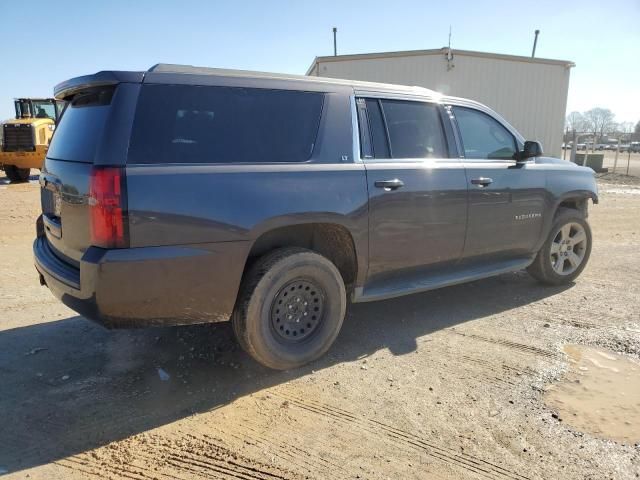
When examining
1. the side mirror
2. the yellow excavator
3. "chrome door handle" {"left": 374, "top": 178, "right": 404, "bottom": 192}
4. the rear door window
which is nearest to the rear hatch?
"chrome door handle" {"left": 374, "top": 178, "right": 404, "bottom": 192}

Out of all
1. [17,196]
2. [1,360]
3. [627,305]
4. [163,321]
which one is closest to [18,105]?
[17,196]

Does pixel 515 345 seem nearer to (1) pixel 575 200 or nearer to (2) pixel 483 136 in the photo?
(2) pixel 483 136

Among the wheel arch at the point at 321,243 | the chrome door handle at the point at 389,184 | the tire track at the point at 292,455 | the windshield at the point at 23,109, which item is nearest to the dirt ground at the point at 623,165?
the chrome door handle at the point at 389,184

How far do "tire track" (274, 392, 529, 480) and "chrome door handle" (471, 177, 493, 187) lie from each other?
2.43m

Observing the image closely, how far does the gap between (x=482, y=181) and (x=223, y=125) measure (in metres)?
2.48

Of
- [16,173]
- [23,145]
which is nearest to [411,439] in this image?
[23,145]

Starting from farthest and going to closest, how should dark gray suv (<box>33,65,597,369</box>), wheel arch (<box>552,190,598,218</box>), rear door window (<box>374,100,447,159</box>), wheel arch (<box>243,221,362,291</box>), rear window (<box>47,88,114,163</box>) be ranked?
wheel arch (<box>552,190,598,218</box>) < rear door window (<box>374,100,447,159</box>) < wheel arch (<box>243,221,362,291</box>) < rear window (<box>47,88,114,163</box>) < dark gray suv (<box>33,65,597,369</box>)

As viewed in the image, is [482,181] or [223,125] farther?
[482,181]

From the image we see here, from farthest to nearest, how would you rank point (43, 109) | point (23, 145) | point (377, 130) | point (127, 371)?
1. point (43, 109)
2. point (23, 145)
3. point (377, 130)
4. point (127, 371)

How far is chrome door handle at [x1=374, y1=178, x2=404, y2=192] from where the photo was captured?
3779 mm

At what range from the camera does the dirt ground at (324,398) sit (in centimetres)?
259

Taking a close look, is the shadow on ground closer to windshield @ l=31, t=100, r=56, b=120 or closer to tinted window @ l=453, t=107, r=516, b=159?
tinted window @ l=453, t=107, r=516, b=159

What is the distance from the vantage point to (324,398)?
3221 mm

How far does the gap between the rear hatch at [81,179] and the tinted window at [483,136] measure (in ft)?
9.95
